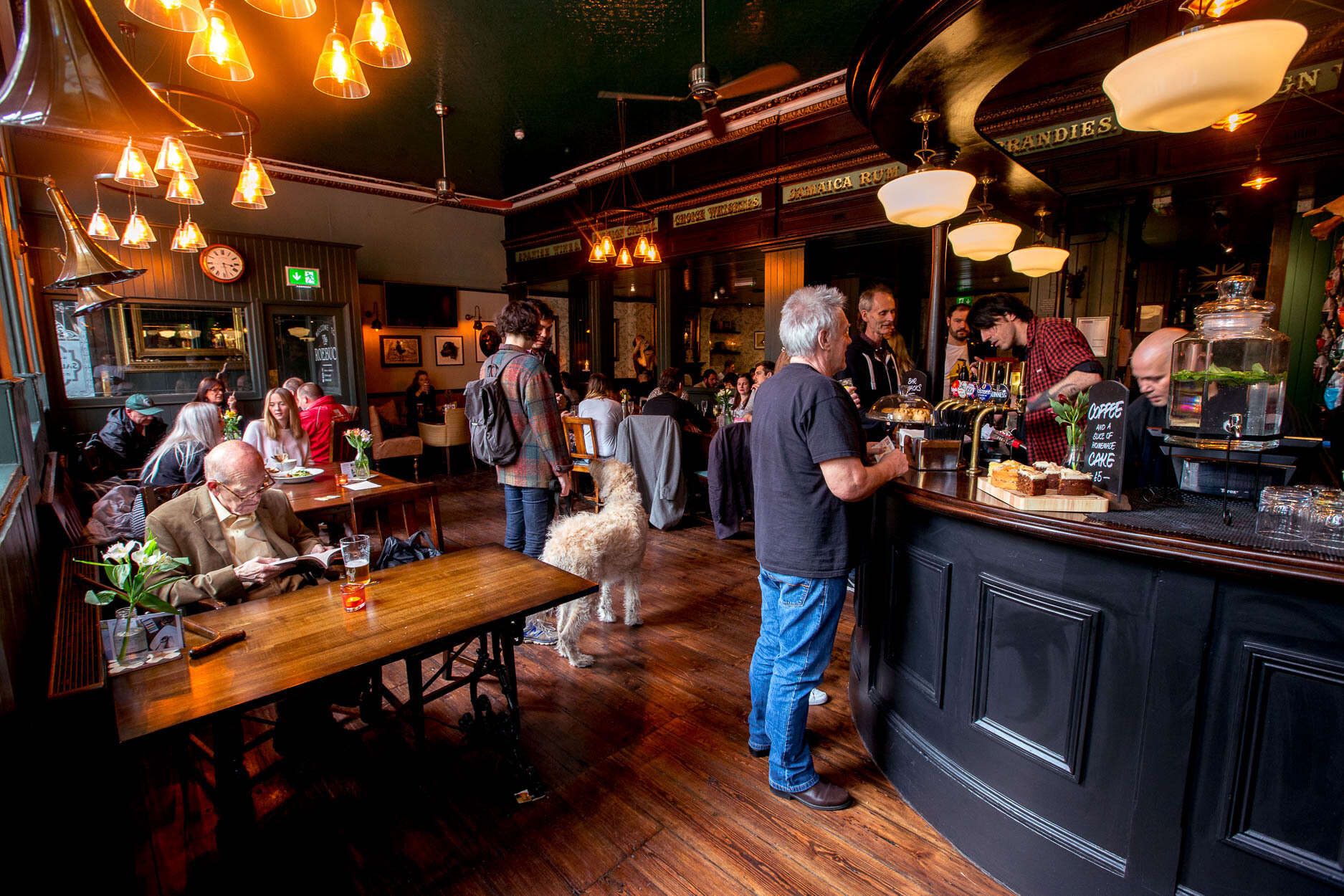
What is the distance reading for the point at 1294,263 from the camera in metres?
4.34

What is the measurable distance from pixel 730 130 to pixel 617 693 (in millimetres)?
5887

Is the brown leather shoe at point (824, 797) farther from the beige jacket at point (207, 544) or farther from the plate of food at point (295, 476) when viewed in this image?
the plate of food at point (295, 476)

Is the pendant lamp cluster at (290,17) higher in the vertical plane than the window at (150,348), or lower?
higher

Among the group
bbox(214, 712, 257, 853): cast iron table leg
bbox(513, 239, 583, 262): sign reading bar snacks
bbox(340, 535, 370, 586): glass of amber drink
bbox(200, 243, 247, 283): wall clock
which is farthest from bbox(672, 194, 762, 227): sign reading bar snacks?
bbox(214, 712, 257, 853): cast iron table leg

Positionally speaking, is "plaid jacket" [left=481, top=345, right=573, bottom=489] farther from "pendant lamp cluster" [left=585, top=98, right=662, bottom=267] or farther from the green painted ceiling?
"pendant lamp cluster" [left=585, top=98, right=662, bottom=267]

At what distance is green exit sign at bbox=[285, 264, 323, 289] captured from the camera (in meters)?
7.21

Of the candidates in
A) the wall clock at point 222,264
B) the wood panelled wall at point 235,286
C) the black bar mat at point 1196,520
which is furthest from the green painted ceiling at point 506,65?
the black bar mat at point 1196,520

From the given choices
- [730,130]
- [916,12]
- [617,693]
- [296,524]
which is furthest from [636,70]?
[617,693]

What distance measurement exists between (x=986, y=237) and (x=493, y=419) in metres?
2.65

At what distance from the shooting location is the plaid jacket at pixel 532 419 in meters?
3.17

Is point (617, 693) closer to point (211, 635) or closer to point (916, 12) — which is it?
point (211, 635)

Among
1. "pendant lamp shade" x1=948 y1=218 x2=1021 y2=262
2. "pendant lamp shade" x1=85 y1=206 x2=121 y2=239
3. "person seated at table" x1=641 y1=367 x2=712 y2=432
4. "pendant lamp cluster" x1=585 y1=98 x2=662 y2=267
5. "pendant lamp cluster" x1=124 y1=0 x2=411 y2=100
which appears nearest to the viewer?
"pendant lamp cluster" x1=124 y1=0 x2=411 y2=100

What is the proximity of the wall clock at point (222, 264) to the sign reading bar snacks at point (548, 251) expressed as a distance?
3.74 m

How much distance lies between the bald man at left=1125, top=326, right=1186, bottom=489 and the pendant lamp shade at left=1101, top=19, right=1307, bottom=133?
1.04m
